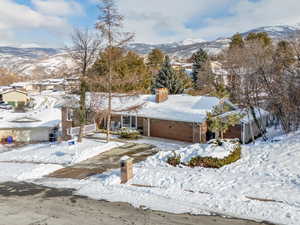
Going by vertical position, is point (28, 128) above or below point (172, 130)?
below

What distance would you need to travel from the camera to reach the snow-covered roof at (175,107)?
23073 millimetres

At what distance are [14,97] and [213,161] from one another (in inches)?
2498

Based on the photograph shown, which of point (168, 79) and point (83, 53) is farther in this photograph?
point (168, 79)

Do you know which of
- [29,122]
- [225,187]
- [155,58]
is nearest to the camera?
[225,187]

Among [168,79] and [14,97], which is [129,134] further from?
[14,97]

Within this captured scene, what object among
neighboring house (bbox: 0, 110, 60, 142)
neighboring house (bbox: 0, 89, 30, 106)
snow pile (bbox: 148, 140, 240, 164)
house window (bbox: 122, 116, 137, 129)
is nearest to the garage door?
house window (bbox: 122, 116, 137, 129)

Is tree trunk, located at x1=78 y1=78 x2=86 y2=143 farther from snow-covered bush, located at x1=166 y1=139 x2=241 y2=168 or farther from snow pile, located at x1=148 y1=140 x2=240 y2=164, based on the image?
snow-covered bush, located at x1=166 y1=139 x2=241 y2=168

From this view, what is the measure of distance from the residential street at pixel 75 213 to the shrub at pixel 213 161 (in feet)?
15.4

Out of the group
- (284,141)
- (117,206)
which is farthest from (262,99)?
(117,206)

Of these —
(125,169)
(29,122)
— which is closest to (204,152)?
(125,169)

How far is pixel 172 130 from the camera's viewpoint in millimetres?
23922

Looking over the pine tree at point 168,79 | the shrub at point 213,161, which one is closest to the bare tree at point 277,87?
the shrub at point 213,161

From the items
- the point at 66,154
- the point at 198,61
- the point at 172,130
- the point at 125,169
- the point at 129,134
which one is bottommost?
the point at 66,154

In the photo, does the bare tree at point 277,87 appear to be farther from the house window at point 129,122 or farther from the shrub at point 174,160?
the shrub at point 174,160
